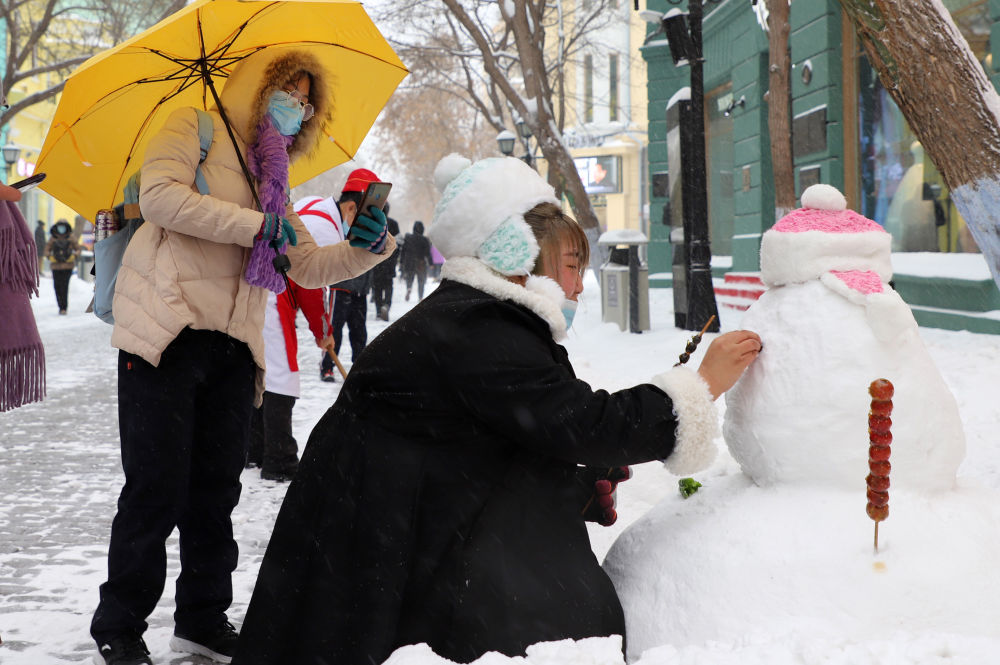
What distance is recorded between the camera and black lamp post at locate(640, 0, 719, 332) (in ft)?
36.1

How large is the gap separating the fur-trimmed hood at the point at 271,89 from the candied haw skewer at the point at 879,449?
2.16 metres

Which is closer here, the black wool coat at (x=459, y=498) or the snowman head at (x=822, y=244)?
the black wool coat at (x=459, y=498)

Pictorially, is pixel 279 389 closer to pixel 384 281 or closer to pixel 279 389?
pixel 279 389

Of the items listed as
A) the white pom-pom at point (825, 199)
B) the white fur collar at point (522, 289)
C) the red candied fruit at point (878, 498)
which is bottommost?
the red candied fruit at point (878, 498)

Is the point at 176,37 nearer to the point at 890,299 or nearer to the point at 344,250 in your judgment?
the point at 344,250

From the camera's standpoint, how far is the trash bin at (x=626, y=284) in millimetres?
12750

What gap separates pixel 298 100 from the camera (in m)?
3.34

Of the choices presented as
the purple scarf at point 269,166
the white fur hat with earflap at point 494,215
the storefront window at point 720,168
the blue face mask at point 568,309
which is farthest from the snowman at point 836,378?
the storefront window at point 720,168

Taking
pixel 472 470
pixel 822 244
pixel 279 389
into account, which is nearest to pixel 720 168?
pixel 279 389

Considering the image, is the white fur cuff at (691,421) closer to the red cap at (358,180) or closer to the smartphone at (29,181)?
the smartphone at (29,181)

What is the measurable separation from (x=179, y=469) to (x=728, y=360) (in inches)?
69.9

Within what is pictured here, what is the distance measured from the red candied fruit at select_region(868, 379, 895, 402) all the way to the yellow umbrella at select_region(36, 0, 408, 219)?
7.23ft

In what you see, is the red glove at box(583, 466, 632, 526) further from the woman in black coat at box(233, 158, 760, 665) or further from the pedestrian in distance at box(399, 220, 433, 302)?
the pedestrian in distance at box(399, 220, 433, 302)

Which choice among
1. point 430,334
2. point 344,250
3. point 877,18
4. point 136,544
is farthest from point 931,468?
point 877,18
